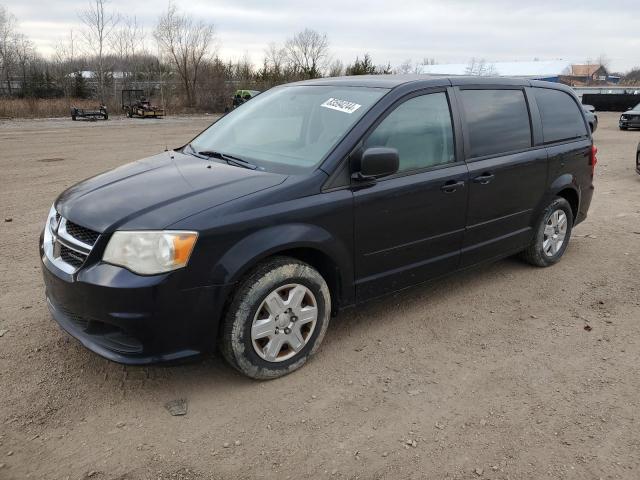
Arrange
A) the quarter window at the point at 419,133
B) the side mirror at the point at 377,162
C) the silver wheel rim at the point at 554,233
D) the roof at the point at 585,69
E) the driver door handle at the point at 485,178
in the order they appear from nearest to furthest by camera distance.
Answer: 1. the side mirror at the point at 377,162
2. the quarter window at the point at 419,133
3. the driver door handle at the point at 485,178
4. the silver wheel rim at the point at 554,233
5. the roof at the point at 585,69

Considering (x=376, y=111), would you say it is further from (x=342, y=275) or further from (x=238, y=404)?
(x=238, y=404)

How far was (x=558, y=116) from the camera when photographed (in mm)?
4973

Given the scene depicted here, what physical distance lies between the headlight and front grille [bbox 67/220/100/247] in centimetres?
21

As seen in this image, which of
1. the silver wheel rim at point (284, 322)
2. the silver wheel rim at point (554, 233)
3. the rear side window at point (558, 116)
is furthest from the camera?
the silver wheel rim at point (554, 233)

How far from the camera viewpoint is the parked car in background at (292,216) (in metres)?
2.74

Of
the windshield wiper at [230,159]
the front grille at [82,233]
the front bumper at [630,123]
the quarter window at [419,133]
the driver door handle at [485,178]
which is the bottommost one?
the front grille at [82,233]

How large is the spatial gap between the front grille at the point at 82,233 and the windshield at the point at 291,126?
1.12 meters

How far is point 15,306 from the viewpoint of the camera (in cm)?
410

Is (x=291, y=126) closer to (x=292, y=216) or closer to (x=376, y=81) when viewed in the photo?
(x=376, y=81)

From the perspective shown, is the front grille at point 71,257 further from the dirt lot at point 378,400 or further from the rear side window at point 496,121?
the rear side window at point 496,121

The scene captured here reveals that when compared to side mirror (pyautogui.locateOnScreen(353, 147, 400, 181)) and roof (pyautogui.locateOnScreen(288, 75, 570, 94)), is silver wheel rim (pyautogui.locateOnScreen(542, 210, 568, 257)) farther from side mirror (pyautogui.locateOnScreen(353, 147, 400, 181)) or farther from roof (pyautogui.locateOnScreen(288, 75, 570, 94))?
side mirror (pyautogui.locateOnScreen(353, 147, 400, 181))

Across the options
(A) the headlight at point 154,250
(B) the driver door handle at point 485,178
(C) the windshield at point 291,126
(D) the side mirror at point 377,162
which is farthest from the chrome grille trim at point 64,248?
(B) the driver door handle at point 485,178

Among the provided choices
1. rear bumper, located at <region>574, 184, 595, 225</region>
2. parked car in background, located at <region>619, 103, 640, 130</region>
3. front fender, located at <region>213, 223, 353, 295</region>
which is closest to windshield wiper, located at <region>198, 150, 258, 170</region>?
front fender, located at <region>213, 223, 353, 295</region>

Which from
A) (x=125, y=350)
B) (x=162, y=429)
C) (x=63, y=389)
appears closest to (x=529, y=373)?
(x=162, y=429)
